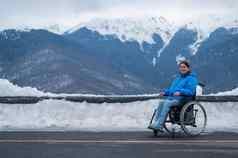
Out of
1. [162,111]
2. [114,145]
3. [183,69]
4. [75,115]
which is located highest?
[183,69]

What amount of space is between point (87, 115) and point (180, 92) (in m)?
3.48

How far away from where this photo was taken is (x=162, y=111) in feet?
33.1

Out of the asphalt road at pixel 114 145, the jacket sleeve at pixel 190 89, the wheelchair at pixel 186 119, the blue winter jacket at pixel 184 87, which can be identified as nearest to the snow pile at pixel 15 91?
the asphalt road at pixel 114 145

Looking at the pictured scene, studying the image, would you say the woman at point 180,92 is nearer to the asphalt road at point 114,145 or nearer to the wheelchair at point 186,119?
the wheelchair at point 186,119

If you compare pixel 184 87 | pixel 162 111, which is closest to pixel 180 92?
pixel 184 87

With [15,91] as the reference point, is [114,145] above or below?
below

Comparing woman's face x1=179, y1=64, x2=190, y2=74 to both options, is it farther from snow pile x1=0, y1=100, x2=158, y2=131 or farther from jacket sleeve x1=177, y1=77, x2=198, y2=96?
snow pile x1=0, y1=100, x2=158, y2=131

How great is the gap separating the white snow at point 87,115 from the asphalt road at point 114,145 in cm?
181

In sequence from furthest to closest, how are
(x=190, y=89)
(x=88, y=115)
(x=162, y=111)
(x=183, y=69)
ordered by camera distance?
(x=88, y=115) → (x=183, y=69) → (x=190, y=89) → (x=162, y=111)

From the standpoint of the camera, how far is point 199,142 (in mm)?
8570

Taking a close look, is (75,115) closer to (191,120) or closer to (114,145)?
(191,120)

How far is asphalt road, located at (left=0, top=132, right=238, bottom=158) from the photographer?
7.25 metres

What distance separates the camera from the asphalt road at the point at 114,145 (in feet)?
23.8

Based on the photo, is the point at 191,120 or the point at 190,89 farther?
the point at 190,89
